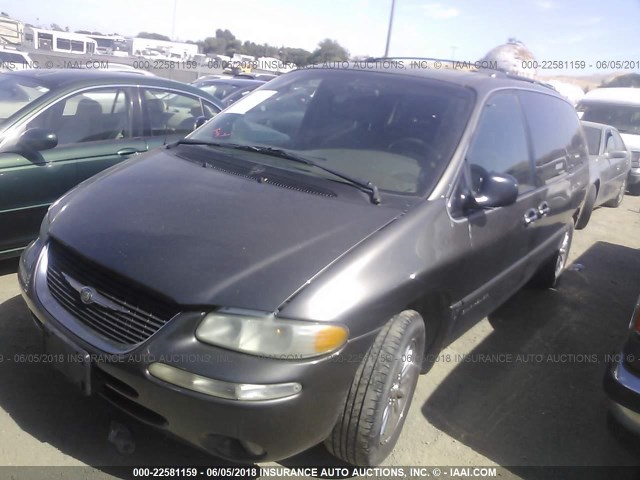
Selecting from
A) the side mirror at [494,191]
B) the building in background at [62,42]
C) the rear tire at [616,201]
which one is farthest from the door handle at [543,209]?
the building in background at [62,42]

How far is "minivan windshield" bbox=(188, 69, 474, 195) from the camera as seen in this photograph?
290 centimetres

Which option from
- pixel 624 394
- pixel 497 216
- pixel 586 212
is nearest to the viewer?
pixel 624 394

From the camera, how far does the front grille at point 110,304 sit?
2121mm

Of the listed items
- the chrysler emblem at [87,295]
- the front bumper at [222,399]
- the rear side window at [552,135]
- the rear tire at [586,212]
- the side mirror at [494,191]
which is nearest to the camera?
the front bumper at [222,399]

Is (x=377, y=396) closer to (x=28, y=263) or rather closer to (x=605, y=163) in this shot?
(x=28, y=263)

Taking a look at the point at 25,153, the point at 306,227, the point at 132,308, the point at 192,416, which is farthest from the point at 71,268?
the point at 25,153

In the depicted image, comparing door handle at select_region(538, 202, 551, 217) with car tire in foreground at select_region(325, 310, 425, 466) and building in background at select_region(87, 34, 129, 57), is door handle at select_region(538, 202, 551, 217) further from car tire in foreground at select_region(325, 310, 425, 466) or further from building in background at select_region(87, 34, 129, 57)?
building in background at select_region(87, 34, 129, 57)

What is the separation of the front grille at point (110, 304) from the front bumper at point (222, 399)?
0.21 ft

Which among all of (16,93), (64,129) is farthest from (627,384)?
(16,93)

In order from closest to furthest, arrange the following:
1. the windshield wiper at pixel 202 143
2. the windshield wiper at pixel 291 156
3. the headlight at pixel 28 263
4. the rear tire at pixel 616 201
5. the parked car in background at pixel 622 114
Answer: the headlight at pixel 28 263 → the windshield wiper at pixel 291 156 → the windshield wiper at pixel 202 143 → the rear tire at pixel 616 201 → the parked car in background at pixel 622 114

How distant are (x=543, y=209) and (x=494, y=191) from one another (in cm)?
113

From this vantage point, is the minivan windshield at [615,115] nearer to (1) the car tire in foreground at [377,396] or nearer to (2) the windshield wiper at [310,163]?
(2) the windshield wiper at [310,163]

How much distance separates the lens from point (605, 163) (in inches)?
324

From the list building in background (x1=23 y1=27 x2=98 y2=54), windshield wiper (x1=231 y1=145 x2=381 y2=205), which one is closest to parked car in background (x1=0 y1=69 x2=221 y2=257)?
windshield wiper (x1=231 y1=145 x2=381 y2=205)
